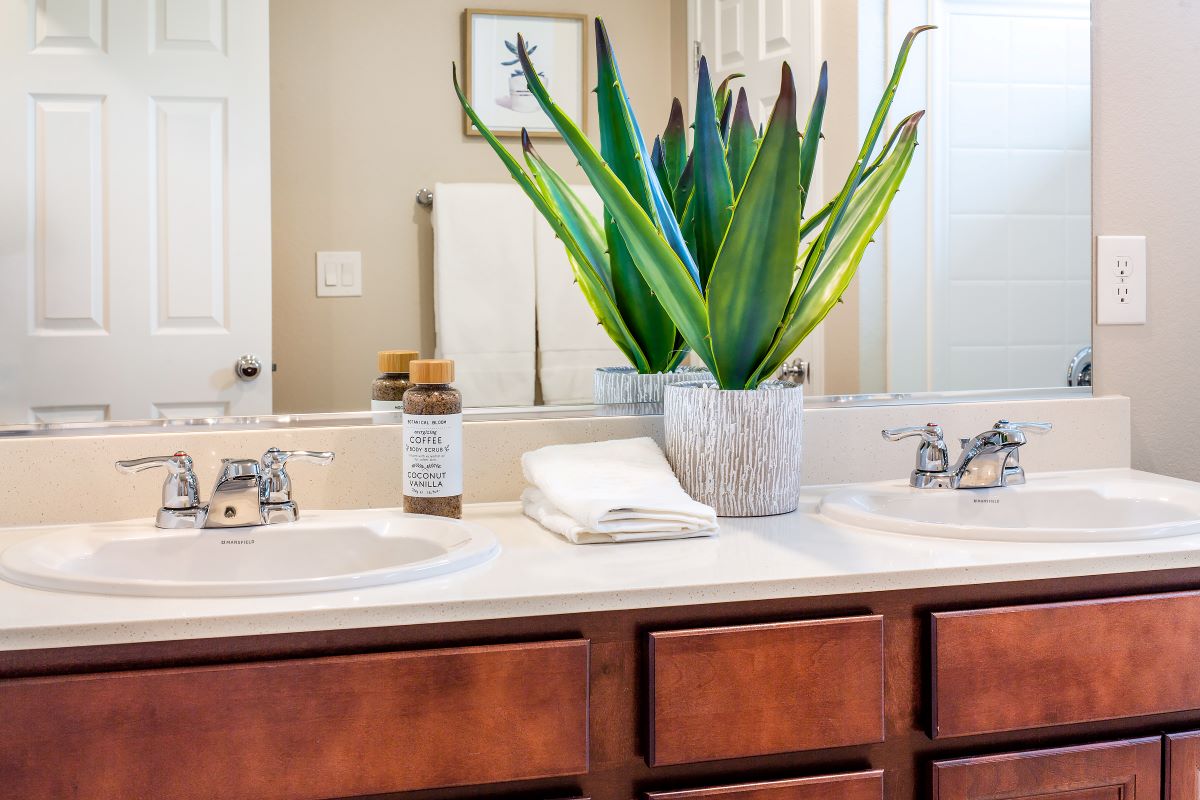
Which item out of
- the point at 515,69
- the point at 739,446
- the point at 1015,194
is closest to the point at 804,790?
the point at 739,446

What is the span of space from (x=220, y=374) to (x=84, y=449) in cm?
18

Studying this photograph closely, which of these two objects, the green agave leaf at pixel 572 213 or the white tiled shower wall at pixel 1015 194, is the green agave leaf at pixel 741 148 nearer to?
the green agave leaf at pixel 572 213

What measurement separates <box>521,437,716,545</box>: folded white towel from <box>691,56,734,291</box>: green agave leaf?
257 millimetres

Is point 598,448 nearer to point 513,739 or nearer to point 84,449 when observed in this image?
point 513,739

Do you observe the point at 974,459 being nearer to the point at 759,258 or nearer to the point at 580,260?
the point at 759,258

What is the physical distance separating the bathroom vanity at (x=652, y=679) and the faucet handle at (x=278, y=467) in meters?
0.23

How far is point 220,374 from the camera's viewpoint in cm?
128

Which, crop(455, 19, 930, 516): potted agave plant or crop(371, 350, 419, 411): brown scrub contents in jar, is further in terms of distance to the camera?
crop(371, 350, 419, 411): brown scrub contents in jar

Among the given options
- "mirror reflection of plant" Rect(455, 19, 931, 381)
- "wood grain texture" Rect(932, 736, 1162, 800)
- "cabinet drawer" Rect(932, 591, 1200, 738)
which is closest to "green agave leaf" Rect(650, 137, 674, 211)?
"mirror reflection of plant" Rect(455, 19, 931, 381)

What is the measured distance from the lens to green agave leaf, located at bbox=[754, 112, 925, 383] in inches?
48.7

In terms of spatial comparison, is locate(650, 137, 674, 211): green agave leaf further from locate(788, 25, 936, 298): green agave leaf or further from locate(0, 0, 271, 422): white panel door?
locate(0, 0, 271, 422): white panel door

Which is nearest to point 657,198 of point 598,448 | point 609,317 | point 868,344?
point 609,317

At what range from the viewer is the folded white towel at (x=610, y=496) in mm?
1064

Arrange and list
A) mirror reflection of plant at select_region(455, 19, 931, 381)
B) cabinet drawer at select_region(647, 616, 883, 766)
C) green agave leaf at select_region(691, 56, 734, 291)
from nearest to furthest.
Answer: cabinet drawer at select_region(647, 616, 883, 766) < mirror reflection of plant at select_region(455, 19, 931, 381) < green agave leaf at select_region(691, 56, 734, 291)
